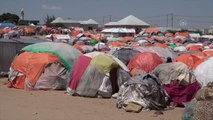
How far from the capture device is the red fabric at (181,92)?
38.2 ft

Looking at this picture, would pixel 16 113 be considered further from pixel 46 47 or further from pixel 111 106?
pixel 46 47

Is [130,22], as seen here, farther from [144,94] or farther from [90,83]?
[144,94]

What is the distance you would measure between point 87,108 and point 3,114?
2.38 m

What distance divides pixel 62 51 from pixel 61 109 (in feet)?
15.5

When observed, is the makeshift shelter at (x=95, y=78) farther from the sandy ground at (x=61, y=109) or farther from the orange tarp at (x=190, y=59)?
the orange tarp at (x=190, y=59)

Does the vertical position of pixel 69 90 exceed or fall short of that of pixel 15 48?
it falls short

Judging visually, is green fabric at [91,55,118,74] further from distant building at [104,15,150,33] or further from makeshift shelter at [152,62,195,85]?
distant building at [104,15,150,33]

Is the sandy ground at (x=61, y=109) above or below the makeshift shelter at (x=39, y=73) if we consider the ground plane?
below

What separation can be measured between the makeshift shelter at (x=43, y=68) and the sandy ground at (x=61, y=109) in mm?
1026

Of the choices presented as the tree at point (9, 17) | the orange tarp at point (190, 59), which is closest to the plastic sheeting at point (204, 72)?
the orange tarp at point (190, 59)

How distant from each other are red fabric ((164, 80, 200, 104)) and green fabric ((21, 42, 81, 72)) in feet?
14.6

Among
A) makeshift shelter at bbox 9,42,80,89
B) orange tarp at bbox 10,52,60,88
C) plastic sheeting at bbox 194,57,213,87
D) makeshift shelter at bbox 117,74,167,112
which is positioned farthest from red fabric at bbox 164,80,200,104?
orange tarp at bbox 10,52,60,88

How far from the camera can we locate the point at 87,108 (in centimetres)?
1094

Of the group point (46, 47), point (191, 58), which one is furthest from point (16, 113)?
point (191, 58)
